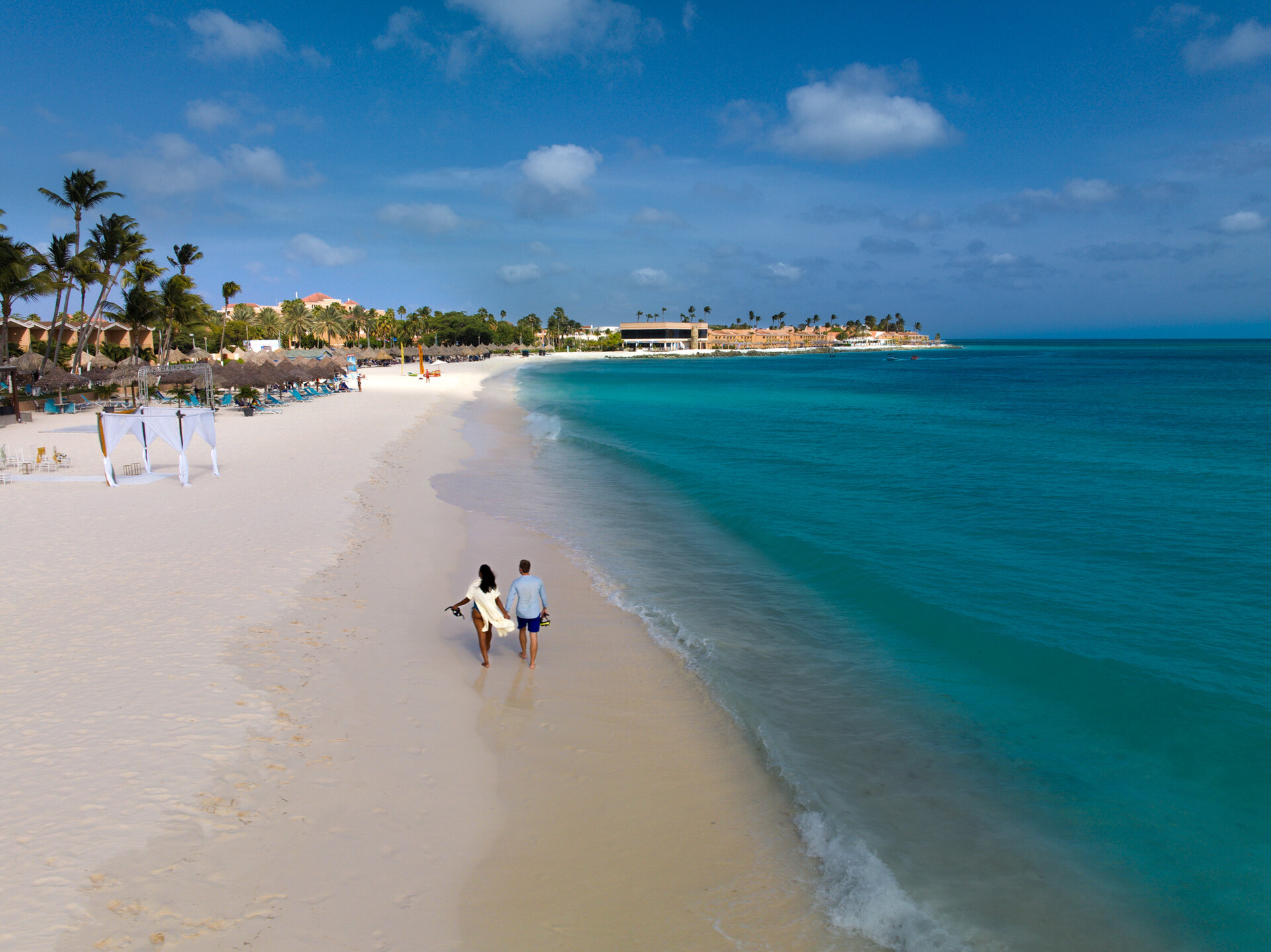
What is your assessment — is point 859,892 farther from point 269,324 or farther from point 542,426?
point 269,324

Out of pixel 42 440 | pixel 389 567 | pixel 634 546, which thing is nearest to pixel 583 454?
pixel 634 546

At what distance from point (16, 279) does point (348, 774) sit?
117 feet

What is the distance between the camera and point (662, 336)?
183m

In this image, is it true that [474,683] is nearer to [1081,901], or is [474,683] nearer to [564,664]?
[564,664]

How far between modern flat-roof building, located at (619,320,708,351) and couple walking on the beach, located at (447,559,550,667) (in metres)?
172

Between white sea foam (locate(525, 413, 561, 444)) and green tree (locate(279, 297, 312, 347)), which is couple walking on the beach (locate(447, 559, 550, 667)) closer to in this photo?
white sea foam (locate(525, 413, 561, 444))

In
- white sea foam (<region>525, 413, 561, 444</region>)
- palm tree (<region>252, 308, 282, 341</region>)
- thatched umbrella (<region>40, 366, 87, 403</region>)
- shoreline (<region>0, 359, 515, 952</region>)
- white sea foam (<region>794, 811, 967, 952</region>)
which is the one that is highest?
palm tree (<region>252, 308, 282, 341</region>)

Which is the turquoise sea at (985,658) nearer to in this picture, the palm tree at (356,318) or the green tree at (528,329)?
the palm tree at (356,318)

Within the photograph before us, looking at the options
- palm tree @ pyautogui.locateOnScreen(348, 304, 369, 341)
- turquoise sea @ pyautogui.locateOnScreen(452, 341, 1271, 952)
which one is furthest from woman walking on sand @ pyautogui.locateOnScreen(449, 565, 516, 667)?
palm tree @ pyautogui.locateOnScreen(348, 304, 369, 341)

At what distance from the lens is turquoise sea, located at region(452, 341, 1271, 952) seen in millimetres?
5301

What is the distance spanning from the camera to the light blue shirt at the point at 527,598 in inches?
307

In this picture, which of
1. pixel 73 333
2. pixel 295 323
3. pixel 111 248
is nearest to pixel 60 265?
pixel 111 248

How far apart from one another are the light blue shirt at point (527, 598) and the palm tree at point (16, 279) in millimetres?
33792

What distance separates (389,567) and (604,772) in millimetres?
6247
